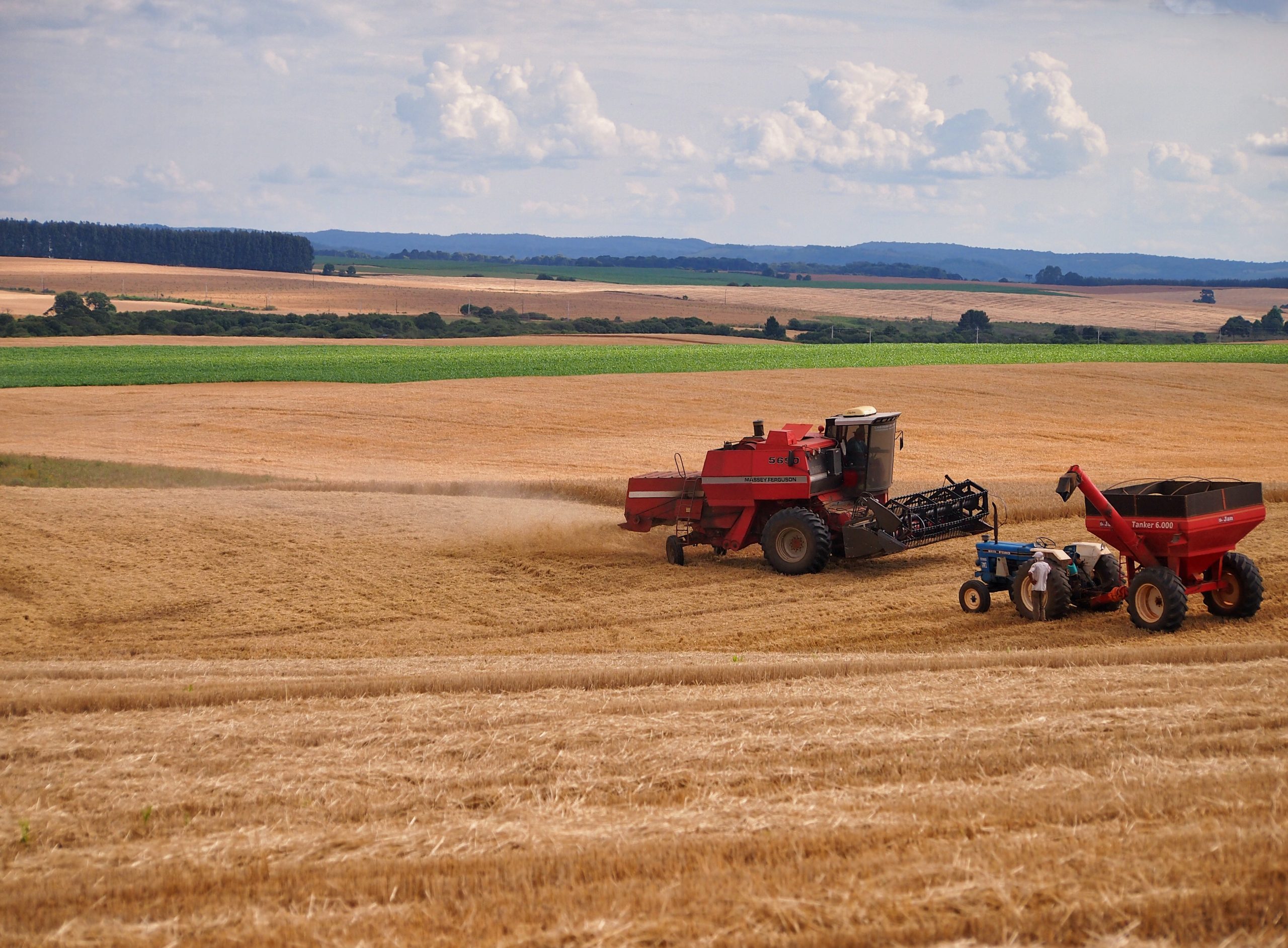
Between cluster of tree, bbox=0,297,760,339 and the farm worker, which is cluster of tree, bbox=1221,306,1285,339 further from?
the farm worker

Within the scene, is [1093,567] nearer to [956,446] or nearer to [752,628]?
[752,628]

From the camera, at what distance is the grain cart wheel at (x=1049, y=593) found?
14820 mm

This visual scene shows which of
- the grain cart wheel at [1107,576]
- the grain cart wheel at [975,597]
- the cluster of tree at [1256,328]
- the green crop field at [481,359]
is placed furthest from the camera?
the cluster of tree at [1256,328]

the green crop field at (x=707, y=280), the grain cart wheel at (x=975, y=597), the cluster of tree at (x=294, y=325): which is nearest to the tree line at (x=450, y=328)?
the cluster of tree at (x=294, y=325)

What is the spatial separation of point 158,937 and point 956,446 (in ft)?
105

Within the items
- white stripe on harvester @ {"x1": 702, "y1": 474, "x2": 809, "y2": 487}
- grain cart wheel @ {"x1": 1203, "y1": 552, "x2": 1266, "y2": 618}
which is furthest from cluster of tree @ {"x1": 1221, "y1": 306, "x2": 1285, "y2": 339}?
grain cart wheel @ {"x1": 1203, "y1": 552, "x2": 1266, "y2": 618}

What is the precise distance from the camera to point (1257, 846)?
19.5ft

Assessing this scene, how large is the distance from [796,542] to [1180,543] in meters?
6.18

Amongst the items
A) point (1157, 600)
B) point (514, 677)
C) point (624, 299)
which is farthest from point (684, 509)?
point (624, 299)

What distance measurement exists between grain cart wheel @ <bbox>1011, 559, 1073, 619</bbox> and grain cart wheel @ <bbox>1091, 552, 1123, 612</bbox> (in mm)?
374

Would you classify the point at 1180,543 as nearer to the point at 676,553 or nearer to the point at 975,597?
the point at 975,597

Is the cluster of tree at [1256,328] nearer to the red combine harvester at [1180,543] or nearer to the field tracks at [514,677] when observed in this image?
the red combine harvester at [1180,543]

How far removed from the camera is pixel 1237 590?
47.3ft

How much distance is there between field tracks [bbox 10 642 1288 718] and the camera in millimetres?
10352
